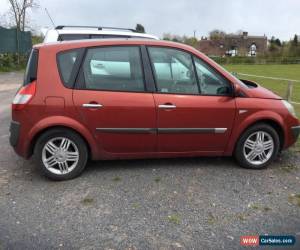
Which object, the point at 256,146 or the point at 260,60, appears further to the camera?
the point at 260,60

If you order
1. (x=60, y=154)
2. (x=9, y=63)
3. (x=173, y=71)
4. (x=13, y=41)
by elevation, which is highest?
(x=13, y=41)

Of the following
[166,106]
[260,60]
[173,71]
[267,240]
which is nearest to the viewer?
[267,240]

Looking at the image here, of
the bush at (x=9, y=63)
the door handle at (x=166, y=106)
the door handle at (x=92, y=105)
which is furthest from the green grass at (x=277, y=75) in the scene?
the bush at (x=9, y=63)

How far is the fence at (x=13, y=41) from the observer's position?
21688 mm

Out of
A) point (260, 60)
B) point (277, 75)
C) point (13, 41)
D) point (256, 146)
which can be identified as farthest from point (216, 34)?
point (256, 146)

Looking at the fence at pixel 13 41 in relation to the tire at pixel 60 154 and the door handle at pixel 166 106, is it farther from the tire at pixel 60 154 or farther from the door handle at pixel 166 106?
the door handle at pixel 166 106

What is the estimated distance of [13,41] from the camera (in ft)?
76.1

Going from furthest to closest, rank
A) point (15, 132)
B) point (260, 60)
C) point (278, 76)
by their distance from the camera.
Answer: point (260, 60), point (278, 76), point (15, 132)

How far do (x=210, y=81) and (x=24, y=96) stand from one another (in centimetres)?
233

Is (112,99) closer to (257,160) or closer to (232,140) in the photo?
(232,140)

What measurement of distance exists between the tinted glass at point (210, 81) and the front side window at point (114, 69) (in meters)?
0.77

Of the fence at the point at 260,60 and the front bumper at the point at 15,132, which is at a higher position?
the fence at the point at 260,60

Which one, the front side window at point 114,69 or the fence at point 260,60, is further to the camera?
the fence at point 260,60

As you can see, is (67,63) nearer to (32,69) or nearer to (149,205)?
(32,69)
